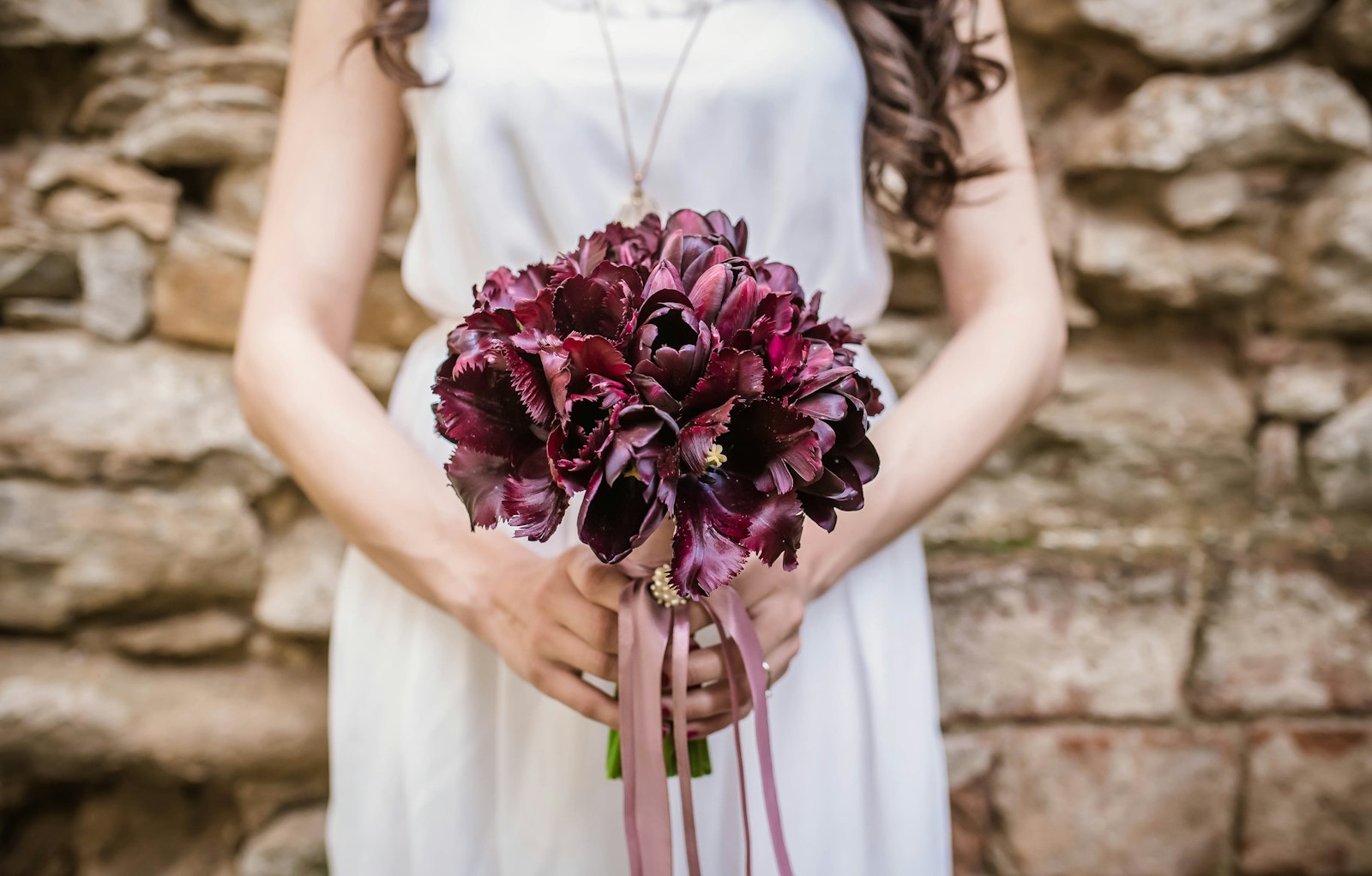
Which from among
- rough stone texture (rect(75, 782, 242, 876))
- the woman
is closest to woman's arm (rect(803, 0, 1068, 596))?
the woman

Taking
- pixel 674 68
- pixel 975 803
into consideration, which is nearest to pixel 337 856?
pixel 674 68

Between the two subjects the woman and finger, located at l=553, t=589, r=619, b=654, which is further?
the woman

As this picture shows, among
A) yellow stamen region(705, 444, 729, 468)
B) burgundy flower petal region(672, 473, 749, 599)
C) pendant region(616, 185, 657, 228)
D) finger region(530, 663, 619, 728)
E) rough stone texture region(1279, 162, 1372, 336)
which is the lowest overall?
finger region(530, 663, 619, 728)

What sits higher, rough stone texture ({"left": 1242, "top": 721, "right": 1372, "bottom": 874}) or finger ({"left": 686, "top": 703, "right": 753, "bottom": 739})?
finger ({"left": 686, "top": 703, "right": 753, "bottom": 739})

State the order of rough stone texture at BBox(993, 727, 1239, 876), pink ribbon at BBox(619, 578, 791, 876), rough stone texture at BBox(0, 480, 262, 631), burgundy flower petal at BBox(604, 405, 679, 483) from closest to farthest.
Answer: burgundy flower petal at BBox(604, 405, 679, 483)
pink ribbon at BBox(619, 578, 791, 876)
rough stone texture at BBox(0, 480, 262, 631)
rough stone texture at BBox(993, 727, 1239, 876)

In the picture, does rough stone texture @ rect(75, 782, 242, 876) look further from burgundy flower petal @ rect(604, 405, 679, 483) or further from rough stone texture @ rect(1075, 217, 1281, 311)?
rough stone texture @ rect(1075, 217, 1281, 311)

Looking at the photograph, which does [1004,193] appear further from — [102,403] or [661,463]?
[102,403]

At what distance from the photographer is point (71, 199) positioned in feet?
5.12

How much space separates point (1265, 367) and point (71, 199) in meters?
2.17

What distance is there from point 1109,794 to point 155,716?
1682 millimetres

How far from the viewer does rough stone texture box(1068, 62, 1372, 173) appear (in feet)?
5.19

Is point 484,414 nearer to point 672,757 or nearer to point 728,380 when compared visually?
point 728,380

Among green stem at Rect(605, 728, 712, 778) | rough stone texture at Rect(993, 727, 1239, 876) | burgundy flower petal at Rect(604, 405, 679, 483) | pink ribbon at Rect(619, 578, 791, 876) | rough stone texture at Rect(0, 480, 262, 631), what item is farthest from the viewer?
rough stone texture at Rect(993, 727, 1239, 876)

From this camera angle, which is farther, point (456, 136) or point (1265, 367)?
point (1265, 367)
